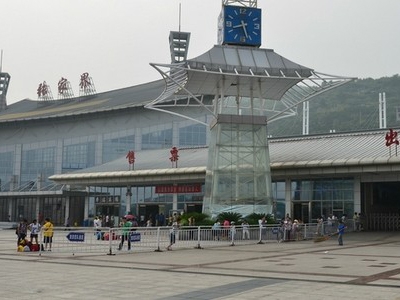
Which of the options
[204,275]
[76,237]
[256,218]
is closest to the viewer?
[204,275]

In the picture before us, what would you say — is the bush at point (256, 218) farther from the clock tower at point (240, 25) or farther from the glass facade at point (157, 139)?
the glass facade at point (157, 139)

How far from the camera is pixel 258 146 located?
3550cm

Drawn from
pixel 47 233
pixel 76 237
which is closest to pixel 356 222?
pixel 76 237

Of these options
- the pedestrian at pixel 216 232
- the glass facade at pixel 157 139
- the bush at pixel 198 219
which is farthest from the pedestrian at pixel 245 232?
the glass facade at pixel 157 139

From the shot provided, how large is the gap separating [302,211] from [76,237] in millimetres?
23745

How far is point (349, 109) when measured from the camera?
374 ft

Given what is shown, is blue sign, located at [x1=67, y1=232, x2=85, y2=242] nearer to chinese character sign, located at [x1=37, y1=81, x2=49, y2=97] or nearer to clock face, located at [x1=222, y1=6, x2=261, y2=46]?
clock face, located at [x1=222, y1=6, x2=261, y2=46]

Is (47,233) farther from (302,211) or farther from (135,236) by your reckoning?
(302,211)

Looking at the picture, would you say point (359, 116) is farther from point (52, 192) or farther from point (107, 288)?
point (107, 288)

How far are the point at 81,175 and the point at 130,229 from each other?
2886cm

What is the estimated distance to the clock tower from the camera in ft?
121

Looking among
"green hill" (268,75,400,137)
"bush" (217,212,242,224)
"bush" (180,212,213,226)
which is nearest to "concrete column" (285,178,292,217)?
"bush" (217,212,242,224)

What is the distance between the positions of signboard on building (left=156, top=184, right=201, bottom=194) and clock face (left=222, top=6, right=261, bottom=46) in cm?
1533

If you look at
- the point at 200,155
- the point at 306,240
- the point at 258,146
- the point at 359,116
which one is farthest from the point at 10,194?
the point at 359,116
